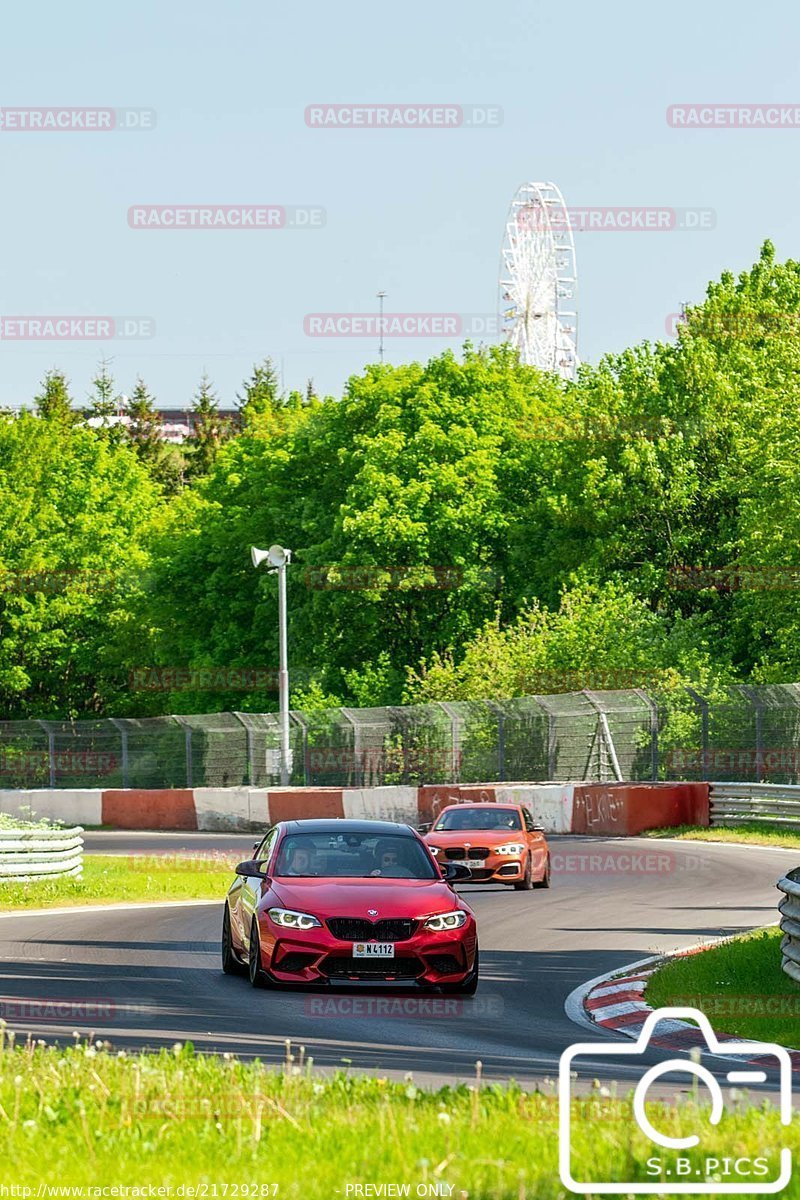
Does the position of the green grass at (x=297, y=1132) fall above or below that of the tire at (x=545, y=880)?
above

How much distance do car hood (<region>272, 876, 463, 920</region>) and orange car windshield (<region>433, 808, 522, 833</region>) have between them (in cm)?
1083

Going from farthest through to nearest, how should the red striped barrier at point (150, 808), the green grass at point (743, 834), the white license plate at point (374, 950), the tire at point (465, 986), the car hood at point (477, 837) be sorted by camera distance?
1. the red striped barrier at point (150, 808)
2. the green grass at point (743, 834)
3. the car hood at point (477, 837)
4. the tire at point (465, 986)
5. the white license plate at point (374, 950)

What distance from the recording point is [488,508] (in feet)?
207

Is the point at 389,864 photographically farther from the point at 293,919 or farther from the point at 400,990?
the point at 293,919

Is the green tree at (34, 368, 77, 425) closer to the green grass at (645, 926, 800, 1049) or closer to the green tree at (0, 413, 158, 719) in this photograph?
the green tree at (0, 413, 158, 719)

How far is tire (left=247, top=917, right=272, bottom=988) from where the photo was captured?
49.9 ft

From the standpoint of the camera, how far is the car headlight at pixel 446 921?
1502cm

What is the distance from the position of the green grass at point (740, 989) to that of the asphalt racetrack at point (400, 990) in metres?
0.85

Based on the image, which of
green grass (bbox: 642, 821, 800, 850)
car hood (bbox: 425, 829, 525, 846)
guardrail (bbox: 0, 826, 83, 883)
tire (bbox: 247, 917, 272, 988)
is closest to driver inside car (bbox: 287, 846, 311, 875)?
tire (bbox: 247, 917, 272, 988)

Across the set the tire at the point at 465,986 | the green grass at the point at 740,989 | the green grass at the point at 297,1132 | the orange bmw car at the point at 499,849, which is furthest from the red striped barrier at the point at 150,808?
the green grass at the point at 297,1132

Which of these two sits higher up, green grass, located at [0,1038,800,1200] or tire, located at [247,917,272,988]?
green grass, located at [0,1038,800,1200]

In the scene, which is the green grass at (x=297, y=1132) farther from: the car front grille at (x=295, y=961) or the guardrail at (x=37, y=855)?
the guardrail at (x=37, y=855)

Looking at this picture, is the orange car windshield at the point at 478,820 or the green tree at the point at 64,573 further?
the green tree at the point at 64,573

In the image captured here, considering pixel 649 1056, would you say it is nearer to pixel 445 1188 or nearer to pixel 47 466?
pixel 445 1188
